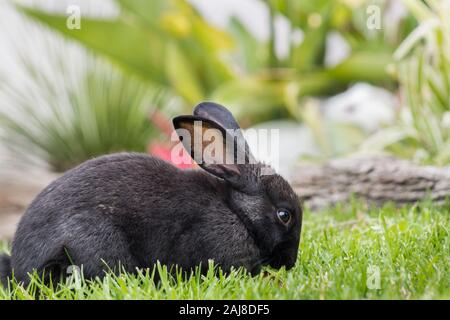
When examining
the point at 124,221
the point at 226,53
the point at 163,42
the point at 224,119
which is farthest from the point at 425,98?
the point at 124,221

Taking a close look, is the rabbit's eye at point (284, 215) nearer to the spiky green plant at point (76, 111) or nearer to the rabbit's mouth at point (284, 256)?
the rabbit's mouth at point (284, 256)

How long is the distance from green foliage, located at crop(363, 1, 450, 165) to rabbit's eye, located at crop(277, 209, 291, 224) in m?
3.36

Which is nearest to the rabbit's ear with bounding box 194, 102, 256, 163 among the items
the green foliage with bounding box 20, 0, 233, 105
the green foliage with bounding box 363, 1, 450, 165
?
the green foliage with bounding box 363, 1, 450, 165

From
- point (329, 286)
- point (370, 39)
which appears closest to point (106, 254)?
point (329, 286)

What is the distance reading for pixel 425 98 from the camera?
7.35 meters

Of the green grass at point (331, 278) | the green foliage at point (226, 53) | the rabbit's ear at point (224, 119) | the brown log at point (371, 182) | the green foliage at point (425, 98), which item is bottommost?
the green grass at point (331, 278)

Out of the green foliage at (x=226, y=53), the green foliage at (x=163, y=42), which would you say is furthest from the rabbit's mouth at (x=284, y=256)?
the green foliage at (x=163, y=42)

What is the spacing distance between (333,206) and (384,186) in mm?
454

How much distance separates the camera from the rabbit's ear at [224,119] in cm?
361

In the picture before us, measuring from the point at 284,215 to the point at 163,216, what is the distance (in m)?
0.62

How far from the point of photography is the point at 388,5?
374 inches

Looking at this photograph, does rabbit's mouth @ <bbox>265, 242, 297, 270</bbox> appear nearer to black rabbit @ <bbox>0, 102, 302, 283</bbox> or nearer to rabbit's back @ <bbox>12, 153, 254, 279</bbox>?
black rabbit @ <bbox>0, 102, 302, 283</bbox>

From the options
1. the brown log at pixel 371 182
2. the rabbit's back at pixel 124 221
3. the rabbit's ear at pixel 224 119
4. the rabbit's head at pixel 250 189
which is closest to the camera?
the rabbit's back at pixel 124 221

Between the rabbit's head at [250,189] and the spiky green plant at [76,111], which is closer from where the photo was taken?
the rabbit's head at [250,189]
